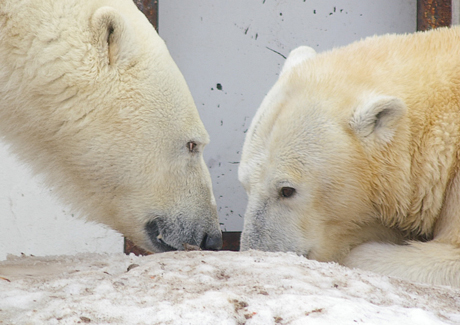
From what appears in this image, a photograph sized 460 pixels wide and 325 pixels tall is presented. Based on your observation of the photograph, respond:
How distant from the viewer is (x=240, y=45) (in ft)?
14.2

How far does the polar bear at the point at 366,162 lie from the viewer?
2.41 metres

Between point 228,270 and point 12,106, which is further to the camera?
point 12,106

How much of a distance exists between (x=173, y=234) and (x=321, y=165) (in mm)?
795

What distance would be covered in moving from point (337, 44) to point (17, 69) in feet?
9.64

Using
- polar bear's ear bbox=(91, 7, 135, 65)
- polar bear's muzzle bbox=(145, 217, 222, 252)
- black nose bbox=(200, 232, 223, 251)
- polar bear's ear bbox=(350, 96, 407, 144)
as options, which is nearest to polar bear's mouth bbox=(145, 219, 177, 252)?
polar bear's muzzle bbox=(145, 217, 222, 252)

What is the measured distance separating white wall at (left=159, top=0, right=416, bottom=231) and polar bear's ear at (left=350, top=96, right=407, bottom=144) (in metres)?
1.96

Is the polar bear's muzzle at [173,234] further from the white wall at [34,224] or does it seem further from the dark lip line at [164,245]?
the white wall at [34,224]

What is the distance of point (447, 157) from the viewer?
7.88ft

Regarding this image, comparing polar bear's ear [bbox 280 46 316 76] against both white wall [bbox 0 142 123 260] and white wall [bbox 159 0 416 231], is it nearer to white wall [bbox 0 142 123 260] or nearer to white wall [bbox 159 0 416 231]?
white wall [bbox 159 0 416 231]

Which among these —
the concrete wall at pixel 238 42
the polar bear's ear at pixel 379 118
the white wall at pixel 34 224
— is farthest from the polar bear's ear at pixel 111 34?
the concrete wall at pixel 238 42

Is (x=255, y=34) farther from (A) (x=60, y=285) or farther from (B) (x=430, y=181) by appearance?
(A) (x=60, y=285)

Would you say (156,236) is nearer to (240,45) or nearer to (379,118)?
(379,118)

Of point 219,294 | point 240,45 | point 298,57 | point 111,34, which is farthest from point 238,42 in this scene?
point 219,294

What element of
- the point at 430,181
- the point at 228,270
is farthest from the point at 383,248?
the point at 228,270
